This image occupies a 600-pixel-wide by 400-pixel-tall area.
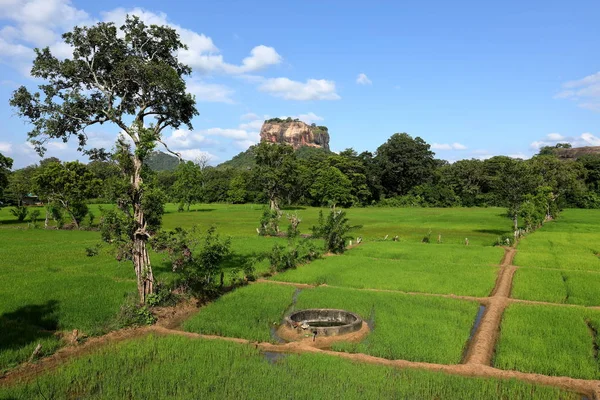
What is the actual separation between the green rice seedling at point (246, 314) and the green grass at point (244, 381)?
1.57 meters

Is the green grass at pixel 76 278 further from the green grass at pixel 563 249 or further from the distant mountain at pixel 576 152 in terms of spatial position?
the distant mountain at pixel 576 152

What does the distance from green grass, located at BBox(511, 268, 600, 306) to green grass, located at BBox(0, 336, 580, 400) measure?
765 cm

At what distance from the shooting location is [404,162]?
77.1 meters

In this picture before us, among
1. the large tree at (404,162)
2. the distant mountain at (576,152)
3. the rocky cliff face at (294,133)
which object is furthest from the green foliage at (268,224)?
the rocky cliff face at (294,133)

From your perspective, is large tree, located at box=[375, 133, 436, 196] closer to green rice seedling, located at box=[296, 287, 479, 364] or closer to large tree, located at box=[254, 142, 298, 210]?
large tree, located at box=[254, 142, 298, 210]

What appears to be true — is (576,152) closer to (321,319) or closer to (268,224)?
(268,224)

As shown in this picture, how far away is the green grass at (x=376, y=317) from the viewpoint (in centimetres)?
960

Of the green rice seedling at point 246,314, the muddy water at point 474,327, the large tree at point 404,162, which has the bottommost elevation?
the muddy water at point 474,327

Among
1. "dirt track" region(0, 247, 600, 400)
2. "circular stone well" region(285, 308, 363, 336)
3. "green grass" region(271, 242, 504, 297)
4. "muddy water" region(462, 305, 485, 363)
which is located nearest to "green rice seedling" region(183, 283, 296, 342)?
"dirt track" region(0, 247, 600, 400)

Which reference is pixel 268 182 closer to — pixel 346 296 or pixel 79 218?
pixel 79 218

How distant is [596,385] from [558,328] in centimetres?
343

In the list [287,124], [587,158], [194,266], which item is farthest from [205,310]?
[287,124]

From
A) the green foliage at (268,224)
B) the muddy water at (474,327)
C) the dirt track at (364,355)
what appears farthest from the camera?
the green foliage at (268,224)

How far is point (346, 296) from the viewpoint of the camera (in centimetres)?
1425
